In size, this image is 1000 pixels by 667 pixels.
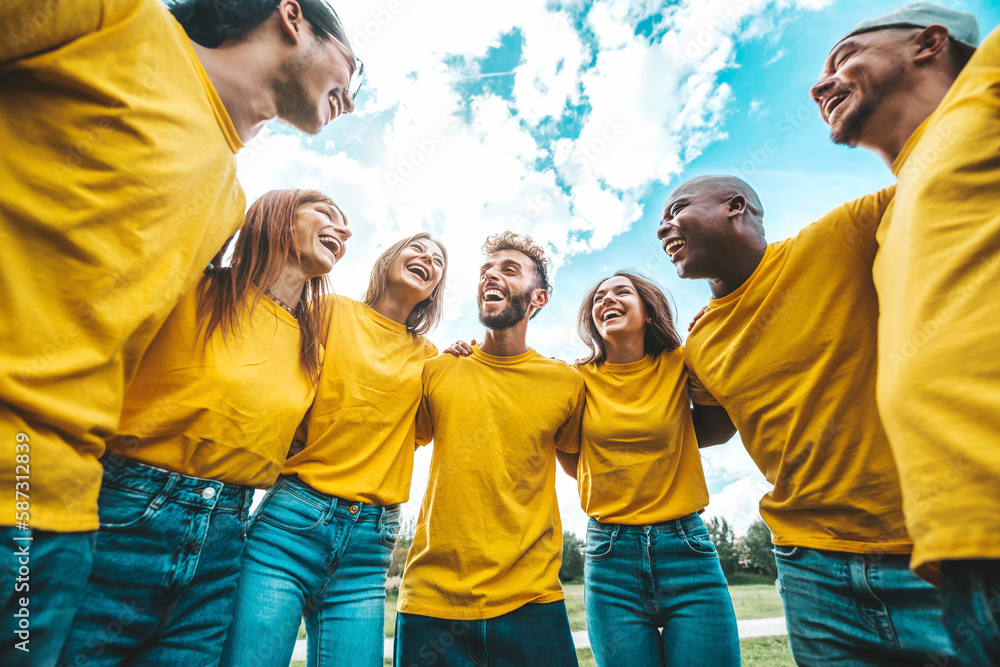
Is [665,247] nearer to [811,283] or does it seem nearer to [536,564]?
[811,283]

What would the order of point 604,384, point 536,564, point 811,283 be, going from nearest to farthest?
1. point 811,283
2. point 536,564
3. point 604,384

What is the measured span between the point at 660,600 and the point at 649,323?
1.90m

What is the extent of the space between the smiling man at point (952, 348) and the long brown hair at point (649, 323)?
1897 millimetres

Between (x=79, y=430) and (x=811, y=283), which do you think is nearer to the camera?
(x=79, y=430)

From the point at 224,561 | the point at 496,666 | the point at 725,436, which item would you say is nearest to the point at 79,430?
the point at 224,561

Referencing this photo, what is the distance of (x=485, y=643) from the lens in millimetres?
2432

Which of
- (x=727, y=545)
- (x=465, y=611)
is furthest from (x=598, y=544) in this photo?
(x=727, y=545)

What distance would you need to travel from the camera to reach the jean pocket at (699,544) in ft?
8.80

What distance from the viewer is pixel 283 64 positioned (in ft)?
6.07

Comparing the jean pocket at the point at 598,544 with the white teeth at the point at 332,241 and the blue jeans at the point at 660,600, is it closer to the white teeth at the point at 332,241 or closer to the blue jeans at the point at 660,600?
the blue jeans at the point at 660,600

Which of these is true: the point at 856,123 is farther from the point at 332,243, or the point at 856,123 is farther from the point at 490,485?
the point at 332,243

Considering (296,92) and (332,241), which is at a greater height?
(332,241)

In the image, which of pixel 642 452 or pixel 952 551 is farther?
pixel 642 452

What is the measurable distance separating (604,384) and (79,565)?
287 centimetres
